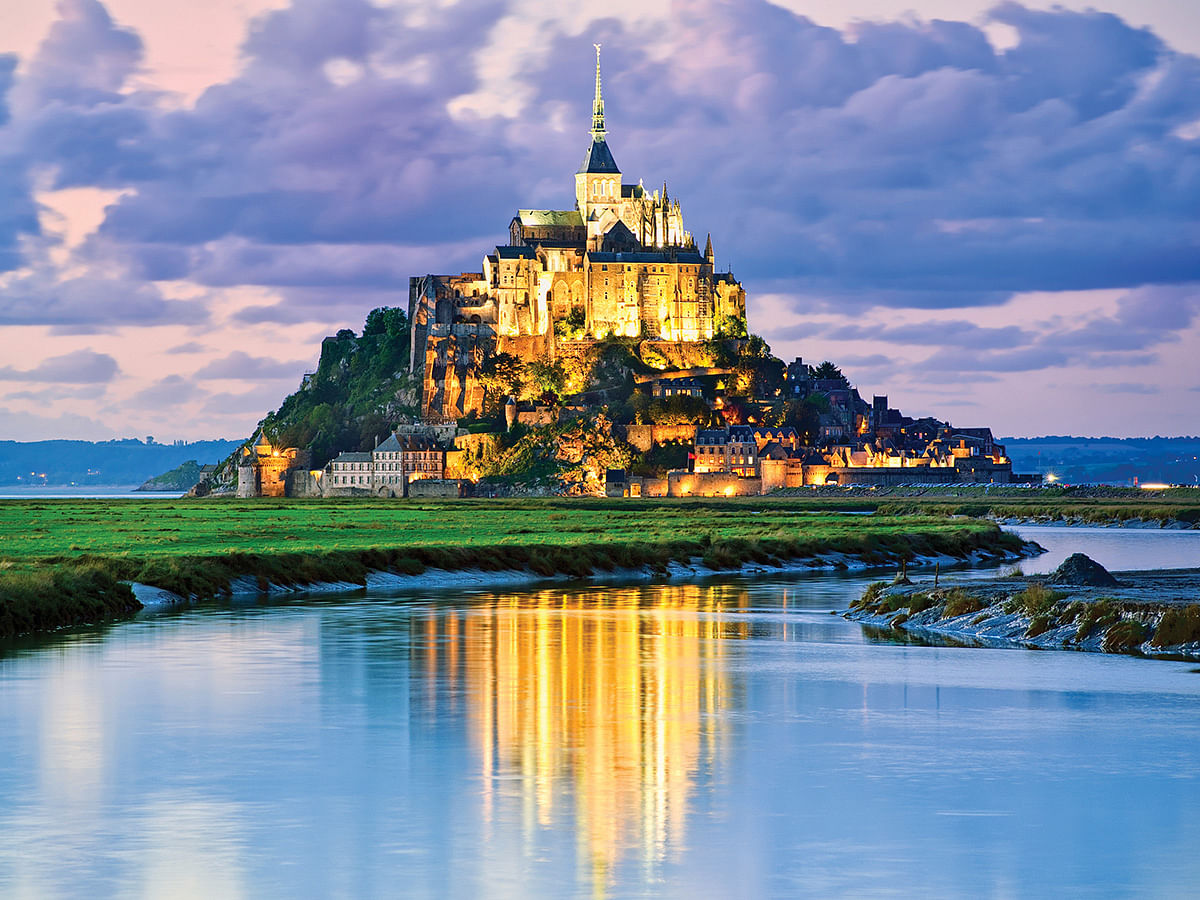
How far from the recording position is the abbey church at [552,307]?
16138 centimetres

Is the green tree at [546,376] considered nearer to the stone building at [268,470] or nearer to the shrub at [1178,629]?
the stone building at [268,470]

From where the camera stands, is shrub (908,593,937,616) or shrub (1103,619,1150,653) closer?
shrub (1103,619,1150,653)

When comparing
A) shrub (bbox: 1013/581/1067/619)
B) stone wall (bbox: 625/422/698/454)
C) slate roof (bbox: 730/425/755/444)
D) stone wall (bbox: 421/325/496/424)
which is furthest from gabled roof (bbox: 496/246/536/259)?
shrub (bbox: 1013/581/1067/619)

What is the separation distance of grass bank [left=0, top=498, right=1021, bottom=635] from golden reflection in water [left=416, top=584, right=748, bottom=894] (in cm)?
797

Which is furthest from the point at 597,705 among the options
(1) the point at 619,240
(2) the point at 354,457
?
(1) the point at 619,240

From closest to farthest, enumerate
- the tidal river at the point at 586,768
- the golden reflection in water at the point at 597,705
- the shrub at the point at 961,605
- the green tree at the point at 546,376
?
the tidal river at the point at 586,768 → the golden reflection in water at the point at 597,705 → the shrub at the point at 961,605 → the green tree at the point at 546,376

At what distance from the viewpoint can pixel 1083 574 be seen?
3778 cm

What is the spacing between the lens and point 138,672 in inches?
1069

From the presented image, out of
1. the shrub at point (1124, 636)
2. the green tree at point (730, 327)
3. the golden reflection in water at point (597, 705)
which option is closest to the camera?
the golden reflection in water at point (597, 705)

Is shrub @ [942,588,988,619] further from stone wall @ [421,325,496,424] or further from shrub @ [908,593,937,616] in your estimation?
stone wall @ [421,325,496,424]

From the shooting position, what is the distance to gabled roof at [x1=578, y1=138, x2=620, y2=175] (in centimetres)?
17575

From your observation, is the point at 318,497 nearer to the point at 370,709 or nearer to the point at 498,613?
the point at 498,613

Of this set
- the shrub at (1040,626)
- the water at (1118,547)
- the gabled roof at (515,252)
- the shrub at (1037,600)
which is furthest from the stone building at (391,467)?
the shrub at (1040,626)

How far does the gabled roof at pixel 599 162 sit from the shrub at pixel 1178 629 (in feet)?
489
